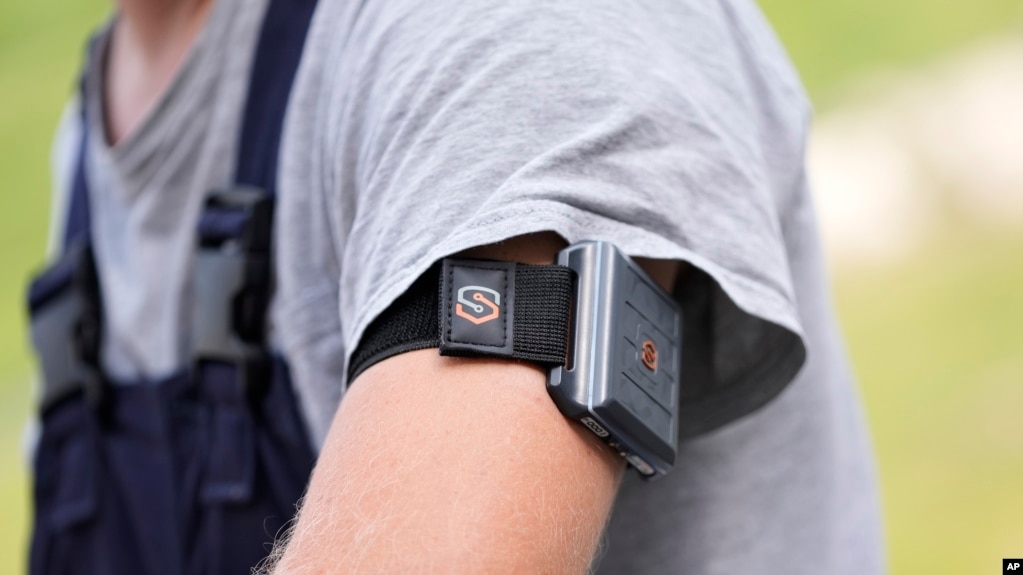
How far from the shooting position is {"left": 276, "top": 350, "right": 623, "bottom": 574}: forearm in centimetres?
41

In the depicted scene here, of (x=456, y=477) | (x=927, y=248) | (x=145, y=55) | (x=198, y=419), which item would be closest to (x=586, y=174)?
(x=456, y=477)

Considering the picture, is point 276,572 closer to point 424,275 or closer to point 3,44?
point 424,275

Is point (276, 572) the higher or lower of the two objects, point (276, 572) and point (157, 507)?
the higher

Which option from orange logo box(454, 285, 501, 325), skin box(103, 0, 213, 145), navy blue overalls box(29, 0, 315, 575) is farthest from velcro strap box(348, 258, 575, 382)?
skin box(103, 0, 213, 145)

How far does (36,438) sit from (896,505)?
165cm

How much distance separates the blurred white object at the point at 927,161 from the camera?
218 cm

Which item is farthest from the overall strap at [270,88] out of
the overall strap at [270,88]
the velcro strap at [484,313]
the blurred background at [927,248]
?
the blurred background at [927,248]

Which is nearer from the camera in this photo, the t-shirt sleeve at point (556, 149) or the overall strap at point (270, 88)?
the t-shirt sleeve at point (556, 149)

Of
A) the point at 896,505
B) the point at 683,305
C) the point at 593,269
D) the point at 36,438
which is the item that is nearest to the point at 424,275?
the point at 593,269

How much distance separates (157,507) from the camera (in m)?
0.79

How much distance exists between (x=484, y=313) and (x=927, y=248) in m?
2.04

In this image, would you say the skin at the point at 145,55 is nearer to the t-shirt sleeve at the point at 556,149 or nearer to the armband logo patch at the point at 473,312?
the t-shirt sleeve at the point at 556,149

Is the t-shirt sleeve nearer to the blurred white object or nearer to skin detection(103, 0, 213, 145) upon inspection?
skin detection(103, 0, 213, 145)

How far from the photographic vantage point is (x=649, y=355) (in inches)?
19.7
